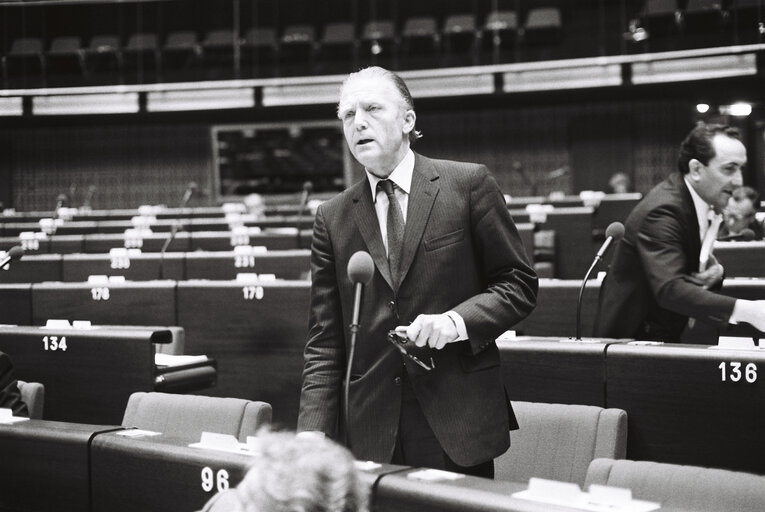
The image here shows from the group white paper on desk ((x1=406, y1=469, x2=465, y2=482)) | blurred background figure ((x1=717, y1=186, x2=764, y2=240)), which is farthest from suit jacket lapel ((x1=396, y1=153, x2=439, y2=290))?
blurred background figure ((x1=717, y1=186, x2=764, y2=240))

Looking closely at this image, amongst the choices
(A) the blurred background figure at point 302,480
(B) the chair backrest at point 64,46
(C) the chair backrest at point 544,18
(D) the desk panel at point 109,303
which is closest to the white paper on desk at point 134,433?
(A) the blurred background figure at point 302,480

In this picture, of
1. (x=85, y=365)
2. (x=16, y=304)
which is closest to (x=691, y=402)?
(x=85, y=365)

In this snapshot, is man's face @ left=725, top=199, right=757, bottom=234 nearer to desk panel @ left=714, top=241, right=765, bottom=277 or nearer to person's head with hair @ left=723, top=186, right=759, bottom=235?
person's head with hair @ left=723, top=186, right=759, bottom=235

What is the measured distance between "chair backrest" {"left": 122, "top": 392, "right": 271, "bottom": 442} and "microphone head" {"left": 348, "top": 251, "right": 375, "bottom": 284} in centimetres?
93

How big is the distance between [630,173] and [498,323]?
11.7 m

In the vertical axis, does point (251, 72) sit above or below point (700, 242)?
above

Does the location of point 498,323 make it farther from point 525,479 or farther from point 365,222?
point 525,479

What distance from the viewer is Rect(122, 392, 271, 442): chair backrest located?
2561 mm

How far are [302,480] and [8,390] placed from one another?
2.33m

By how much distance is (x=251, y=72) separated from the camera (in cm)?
1348

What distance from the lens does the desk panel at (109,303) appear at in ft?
15.4

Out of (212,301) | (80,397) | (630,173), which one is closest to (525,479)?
(80,397)

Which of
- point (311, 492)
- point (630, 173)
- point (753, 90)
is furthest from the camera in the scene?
point (630, 173)

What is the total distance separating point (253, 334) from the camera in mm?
4562
